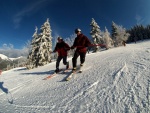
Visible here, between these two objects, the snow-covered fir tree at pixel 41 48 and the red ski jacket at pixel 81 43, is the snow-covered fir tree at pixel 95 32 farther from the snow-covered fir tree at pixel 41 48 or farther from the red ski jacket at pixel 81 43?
the red ski jacket at pixel 81 43

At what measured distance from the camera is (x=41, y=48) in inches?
1097

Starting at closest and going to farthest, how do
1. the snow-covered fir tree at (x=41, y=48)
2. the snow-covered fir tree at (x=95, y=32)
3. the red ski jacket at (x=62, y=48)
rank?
the red ski jacket at (x=62, y=48) < the snow-covered fir tree at (x=41, y=48) < the snow-covered fir tree at (x=95, y=32)

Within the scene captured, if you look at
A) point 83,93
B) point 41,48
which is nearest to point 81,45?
point 83,93

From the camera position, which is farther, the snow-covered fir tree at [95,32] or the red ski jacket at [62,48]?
the snow-covered fir tree at [95,32]

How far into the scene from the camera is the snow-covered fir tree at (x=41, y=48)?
2769cm

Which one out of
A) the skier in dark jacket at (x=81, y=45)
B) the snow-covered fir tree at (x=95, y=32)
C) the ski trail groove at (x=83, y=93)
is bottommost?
the ski trail groove at (x=83, y=93)

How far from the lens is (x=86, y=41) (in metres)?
7.16

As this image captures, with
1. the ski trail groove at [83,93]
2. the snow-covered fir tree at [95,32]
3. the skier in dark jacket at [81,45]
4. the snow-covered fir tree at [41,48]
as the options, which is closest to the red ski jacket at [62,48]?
the skier in dark jacket at [81,45]

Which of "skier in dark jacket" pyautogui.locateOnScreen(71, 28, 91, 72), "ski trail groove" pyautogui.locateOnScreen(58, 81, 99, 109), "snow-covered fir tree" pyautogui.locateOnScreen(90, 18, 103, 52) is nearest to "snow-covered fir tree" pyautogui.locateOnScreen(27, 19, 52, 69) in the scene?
"snow-covered fir tree" pyautogui.locateOnScreen(90, 18, 103, 52)

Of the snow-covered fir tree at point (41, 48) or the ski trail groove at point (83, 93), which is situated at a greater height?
the snow-covered fir tree at point (41, 48)

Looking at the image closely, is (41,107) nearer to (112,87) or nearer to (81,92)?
(81,92)

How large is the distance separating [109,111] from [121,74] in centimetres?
215

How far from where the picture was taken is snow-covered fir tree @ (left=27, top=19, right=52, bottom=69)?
27688mm

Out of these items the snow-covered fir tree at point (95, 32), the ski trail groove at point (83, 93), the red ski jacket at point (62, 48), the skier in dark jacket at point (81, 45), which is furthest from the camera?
the snow-covered fir tree at point (95, 32)
